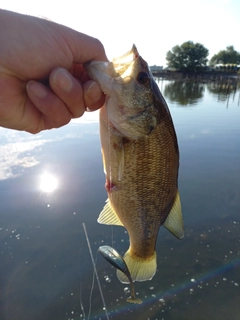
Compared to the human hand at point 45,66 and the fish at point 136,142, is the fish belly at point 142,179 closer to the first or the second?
the fish at point 136,142

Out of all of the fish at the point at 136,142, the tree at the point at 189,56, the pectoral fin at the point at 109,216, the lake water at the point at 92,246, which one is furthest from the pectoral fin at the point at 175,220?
the tree at the point at 189,56

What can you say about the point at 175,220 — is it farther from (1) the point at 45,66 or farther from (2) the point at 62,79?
(1) the point at 45,66

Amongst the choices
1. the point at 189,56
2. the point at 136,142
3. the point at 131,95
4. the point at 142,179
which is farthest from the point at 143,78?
the point at 189,56

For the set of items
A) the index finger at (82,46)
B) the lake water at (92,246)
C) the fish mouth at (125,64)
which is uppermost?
the index finger at (82,46)

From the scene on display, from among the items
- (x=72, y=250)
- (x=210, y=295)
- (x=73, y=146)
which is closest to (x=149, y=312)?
(x=210, y=295)

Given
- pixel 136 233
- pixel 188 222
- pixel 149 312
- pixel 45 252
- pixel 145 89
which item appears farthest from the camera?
pixel 188 222

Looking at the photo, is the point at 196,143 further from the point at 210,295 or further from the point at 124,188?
the point at 124,188

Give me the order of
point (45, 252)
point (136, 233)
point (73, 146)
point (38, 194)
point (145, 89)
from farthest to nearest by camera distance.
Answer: point (73, 146)
point (38, 194)
point (45, 252)
point (136, 233)
point (145, 89)
